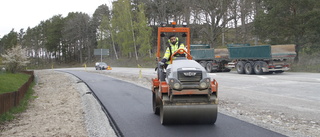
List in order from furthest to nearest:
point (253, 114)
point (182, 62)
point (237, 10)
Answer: point (237, 10) < point (253, 114) < point (182, 62)

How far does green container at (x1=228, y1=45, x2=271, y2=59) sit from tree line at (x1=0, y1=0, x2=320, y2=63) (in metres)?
4.96

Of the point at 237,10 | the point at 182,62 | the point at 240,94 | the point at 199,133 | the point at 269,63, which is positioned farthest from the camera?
the point at 237,10

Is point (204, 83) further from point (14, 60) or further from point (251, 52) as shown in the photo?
point (14, 60)

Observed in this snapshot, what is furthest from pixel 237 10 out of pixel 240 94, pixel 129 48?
pixel 129 48

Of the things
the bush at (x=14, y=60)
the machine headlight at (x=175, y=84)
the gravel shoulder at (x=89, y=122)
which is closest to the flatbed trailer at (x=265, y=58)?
the gravel shoulder at (x=89, y=122)

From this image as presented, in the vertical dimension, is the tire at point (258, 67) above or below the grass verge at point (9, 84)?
above

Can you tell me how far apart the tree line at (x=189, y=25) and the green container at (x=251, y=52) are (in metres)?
4.96

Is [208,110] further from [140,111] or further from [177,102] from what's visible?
[140,111]

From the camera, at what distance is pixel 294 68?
25.0 metres

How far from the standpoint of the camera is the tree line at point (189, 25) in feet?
84.1

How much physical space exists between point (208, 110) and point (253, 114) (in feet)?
9.56

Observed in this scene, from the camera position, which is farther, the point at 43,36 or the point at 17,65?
the point at 43,36

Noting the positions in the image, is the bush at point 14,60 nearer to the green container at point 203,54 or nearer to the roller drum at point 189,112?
the green container at point 203,54

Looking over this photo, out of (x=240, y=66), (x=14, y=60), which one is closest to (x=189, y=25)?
(x=240, y=66)
